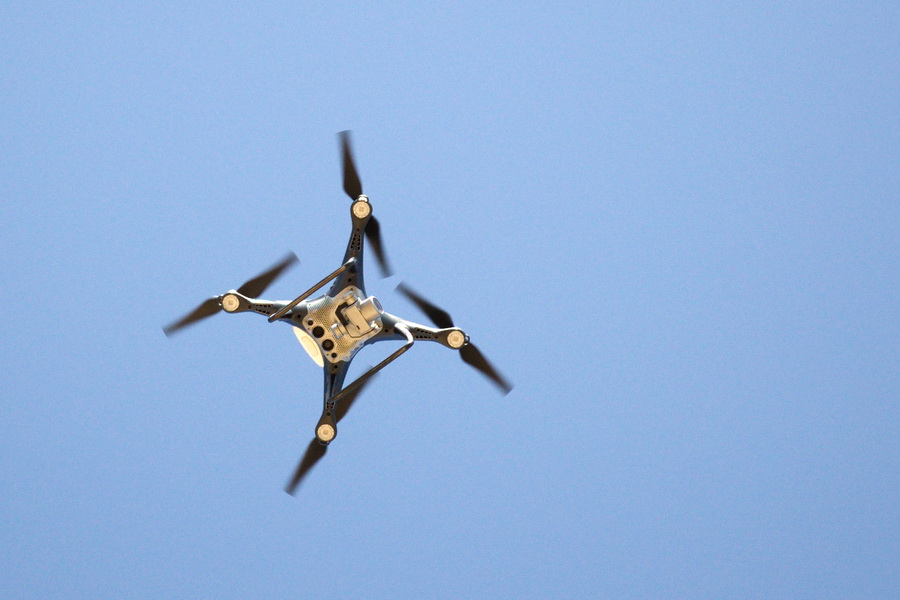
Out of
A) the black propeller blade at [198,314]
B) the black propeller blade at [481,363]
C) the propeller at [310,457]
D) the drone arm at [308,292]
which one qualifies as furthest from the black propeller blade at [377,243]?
the black propeller blade at [198,314]

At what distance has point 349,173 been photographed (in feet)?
77.9

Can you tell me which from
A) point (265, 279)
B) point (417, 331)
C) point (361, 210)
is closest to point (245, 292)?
point (265, 279)

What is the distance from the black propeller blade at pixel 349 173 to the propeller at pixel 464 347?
240cm

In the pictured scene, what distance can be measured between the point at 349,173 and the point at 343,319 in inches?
132

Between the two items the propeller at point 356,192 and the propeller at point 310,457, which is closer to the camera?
the propeller at point 356,192

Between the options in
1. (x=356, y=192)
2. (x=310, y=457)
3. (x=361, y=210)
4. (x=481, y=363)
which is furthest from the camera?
(x=481, y=363)

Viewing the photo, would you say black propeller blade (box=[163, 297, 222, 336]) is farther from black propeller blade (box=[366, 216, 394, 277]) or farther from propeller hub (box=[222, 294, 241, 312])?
black propeller blade (box=[366, 216, 394, 277])

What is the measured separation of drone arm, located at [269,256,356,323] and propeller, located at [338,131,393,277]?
67 cm

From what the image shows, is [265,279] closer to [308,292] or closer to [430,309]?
[308,292]

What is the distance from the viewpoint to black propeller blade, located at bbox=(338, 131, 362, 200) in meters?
23.3

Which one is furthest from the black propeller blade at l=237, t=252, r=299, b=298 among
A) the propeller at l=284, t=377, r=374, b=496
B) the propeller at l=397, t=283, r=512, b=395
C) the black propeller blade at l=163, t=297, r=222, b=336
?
the propeller at l=284, t=377, r=374, b=496

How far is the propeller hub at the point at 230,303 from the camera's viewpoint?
23.6 m

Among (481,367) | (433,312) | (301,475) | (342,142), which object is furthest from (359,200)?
(301,475)

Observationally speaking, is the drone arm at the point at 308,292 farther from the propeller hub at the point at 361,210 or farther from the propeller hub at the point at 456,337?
the propeller hub at the point at 456,337
